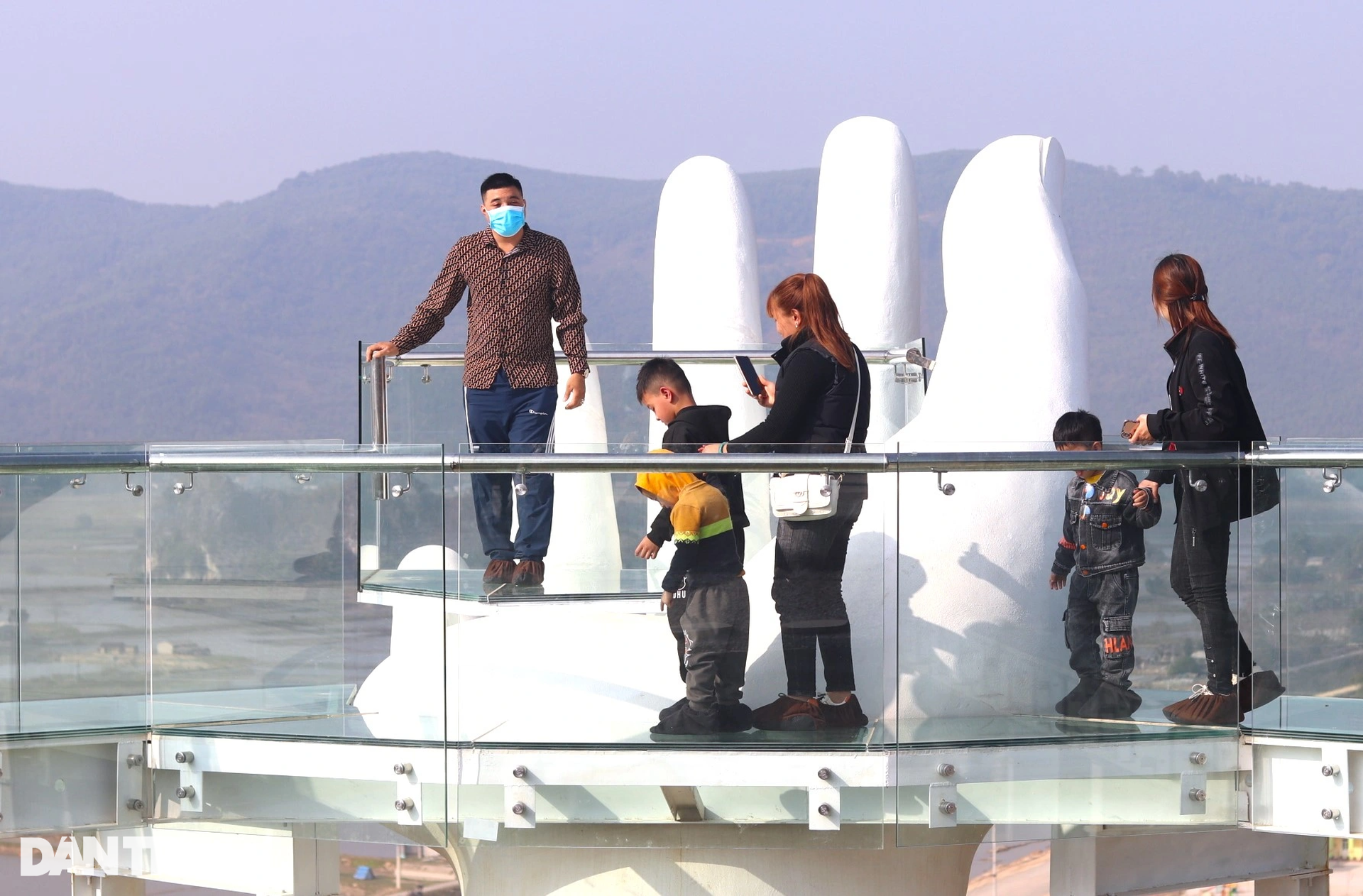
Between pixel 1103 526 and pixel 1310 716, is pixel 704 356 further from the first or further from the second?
pixel 1310 716

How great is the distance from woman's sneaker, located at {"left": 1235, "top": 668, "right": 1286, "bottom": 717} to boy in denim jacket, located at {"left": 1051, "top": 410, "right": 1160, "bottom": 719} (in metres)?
0.47

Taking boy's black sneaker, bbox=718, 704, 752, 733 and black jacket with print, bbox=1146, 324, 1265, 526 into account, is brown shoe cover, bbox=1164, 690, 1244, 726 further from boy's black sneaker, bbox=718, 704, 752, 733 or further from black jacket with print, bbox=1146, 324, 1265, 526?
boy's black sneaker, bbox=718, 704, 752, 733

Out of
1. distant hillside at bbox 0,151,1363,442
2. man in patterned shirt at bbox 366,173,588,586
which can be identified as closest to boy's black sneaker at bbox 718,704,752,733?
man in patterned shirt at bbox 366,173,588,586

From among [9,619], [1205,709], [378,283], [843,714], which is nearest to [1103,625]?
[1205,709]

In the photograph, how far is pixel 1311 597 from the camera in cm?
721

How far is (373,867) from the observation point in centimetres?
7594

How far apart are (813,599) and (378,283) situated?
16872 cm

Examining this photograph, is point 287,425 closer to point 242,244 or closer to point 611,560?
point 242,244

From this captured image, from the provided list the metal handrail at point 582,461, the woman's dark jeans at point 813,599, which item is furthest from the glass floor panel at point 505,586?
the woman's dark jeans at point 813,599

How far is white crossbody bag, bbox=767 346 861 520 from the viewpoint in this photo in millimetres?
6840

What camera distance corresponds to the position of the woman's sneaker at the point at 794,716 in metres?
7.08

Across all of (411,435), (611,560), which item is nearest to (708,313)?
(411,435)

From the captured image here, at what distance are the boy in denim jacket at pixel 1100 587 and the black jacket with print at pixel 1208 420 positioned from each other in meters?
0.19

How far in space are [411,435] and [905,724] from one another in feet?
17.1
